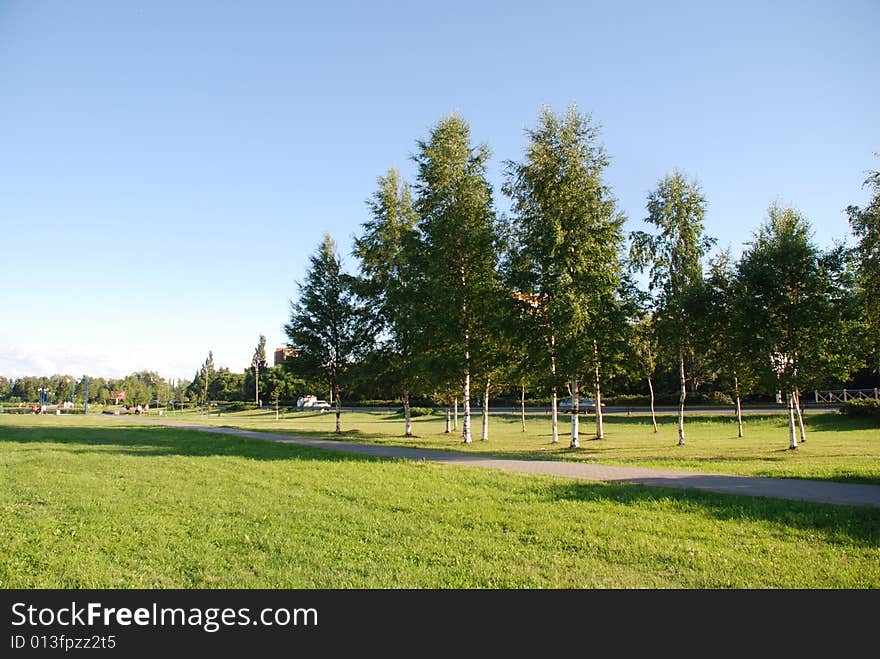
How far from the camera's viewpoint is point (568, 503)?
9141 millimetres

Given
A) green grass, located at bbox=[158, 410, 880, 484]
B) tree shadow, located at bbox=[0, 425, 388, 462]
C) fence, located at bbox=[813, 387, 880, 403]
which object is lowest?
green grass, located at bbox=[158, 410, 880, 484]

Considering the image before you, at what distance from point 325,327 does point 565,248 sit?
16.9 metres

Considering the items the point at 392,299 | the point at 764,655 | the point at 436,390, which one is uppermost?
the point at 392,299

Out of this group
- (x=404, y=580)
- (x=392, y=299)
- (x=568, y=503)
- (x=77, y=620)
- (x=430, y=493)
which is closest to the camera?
(x=77, y=620)

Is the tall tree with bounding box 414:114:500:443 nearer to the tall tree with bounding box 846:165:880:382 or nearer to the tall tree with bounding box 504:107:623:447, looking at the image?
the tall tree with bounding box 504:107:623:447

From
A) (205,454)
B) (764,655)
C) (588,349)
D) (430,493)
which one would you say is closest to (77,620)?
(764,655)

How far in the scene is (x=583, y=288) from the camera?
818 inches

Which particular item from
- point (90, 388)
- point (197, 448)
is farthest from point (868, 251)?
point (90, 388)

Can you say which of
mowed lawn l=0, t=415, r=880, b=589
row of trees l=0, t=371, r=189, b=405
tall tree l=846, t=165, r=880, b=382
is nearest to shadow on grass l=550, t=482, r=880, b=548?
mowed lawn l=0, t=415, r=880, b=589

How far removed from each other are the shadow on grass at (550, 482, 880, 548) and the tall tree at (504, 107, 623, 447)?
33.5 ft

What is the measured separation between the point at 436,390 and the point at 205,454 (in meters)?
12.6

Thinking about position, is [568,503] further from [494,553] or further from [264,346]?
[264,346]

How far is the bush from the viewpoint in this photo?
31156 millimetres

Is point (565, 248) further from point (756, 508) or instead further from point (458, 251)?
point (756, 508)
